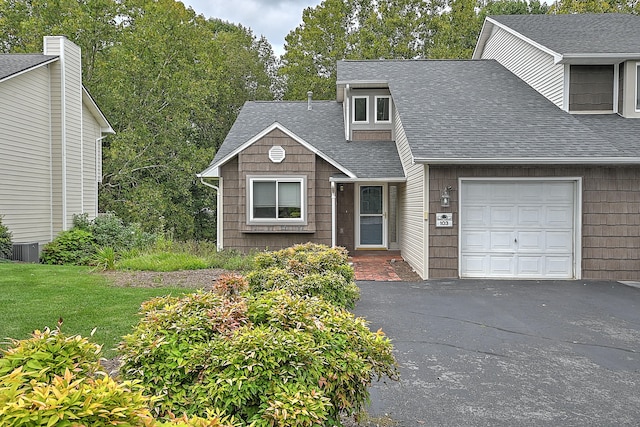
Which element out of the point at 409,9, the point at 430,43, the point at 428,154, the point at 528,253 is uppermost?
the point at 409,9

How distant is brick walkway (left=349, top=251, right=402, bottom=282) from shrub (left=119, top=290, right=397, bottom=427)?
6486 mm

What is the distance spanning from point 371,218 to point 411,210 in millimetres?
2619

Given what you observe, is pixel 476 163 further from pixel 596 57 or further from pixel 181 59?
pixel 181 59

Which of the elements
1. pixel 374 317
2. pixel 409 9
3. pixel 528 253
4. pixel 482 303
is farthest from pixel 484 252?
pixel 409 9

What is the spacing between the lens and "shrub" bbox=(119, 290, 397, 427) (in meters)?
2.46

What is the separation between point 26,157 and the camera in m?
13.0

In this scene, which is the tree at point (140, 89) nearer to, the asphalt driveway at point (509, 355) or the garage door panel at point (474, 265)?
the garage door panel at point (474, 265)

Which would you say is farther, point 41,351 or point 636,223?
point 636,223

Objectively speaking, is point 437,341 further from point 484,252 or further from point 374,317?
point 484,252

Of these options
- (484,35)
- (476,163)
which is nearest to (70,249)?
(476,163)

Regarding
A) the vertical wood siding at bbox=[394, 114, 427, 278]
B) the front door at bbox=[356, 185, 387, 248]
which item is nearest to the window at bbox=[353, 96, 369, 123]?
the vertical wood siding at bbox=[394, 114, 427, 278]

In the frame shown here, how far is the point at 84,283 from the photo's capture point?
830cm

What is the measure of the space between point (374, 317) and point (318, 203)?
6.51 metres

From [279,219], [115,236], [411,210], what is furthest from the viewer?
[115,236]
